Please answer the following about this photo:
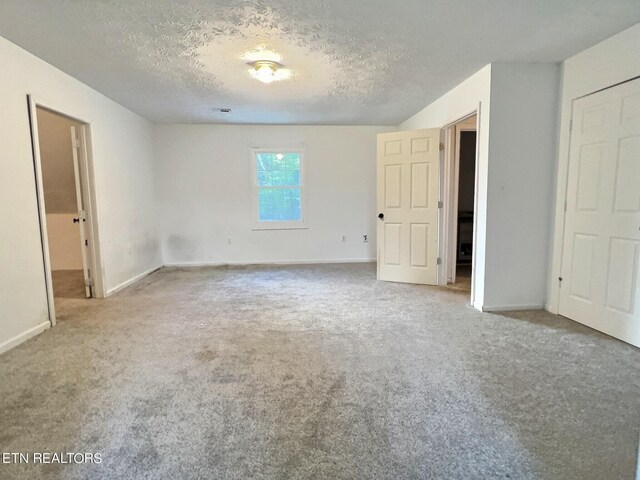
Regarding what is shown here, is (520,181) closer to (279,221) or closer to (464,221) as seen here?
(464,221)

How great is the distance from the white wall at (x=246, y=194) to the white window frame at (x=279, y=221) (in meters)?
0.07

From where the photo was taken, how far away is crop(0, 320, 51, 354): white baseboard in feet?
8.50

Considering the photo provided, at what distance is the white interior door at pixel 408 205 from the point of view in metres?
4.44

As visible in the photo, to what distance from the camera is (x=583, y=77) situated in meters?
2.96

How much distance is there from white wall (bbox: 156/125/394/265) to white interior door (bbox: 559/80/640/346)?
341 centimetres

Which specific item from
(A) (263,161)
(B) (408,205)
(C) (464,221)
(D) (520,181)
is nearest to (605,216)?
(D) (520,181)

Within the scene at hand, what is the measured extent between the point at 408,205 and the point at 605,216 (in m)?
2.17

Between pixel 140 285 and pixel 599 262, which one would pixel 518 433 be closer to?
pixel 599 262

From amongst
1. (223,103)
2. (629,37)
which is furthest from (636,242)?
(223,103)

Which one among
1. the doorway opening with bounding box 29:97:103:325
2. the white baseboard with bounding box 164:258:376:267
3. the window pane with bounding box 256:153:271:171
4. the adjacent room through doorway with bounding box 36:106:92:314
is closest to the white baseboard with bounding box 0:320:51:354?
the doorway opening with bounding box 29:97:103:325

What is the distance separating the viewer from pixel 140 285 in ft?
15.2

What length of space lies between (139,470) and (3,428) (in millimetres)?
858

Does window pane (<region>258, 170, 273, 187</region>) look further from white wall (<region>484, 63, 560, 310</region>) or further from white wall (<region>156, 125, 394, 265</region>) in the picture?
white wall (<region>484, 63, 560, 310</region>)

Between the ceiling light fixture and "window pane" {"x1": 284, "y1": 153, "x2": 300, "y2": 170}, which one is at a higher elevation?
the ceiling light fixture
